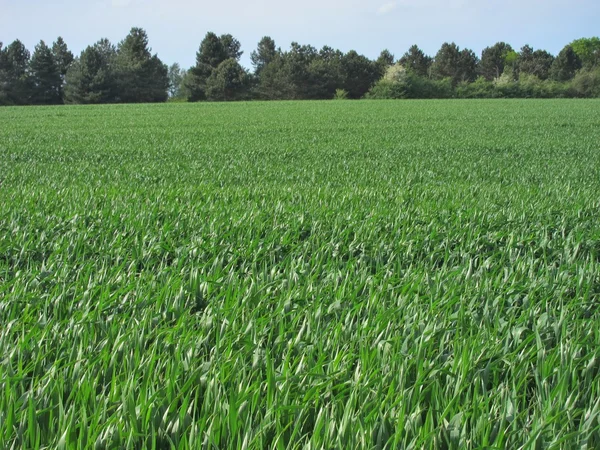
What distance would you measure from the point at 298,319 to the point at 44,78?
71.1m

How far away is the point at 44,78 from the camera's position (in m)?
64.1

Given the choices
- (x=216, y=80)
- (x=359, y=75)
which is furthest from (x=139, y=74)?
(x=359, y=75)

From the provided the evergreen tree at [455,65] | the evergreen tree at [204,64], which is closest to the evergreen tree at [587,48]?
the evergreen tree at [455,65]

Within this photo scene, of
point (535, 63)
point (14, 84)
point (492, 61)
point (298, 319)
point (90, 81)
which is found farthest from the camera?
point (492, 61)

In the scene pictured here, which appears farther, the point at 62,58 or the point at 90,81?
the point at 62,58

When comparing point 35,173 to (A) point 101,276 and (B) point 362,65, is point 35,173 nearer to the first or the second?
(A) point 101,276

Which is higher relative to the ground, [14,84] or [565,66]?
[565,66]

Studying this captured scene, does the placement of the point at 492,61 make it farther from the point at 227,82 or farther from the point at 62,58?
the point at 62,58

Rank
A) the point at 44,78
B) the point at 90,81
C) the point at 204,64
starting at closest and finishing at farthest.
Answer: the point at 90,81
the point at 44,78
the point at 204,64

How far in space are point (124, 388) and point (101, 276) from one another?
171 cm

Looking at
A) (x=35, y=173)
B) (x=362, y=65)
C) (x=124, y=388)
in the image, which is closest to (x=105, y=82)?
(x=362, y=65)

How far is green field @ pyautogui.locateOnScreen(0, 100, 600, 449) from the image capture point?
1.76 metres

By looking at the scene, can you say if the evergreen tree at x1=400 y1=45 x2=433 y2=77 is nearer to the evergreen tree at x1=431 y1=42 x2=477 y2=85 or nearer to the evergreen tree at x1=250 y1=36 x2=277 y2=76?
the evergreen tree at x1=431 y1=42 x2=477 y2=85

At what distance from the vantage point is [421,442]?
166 centimetres
